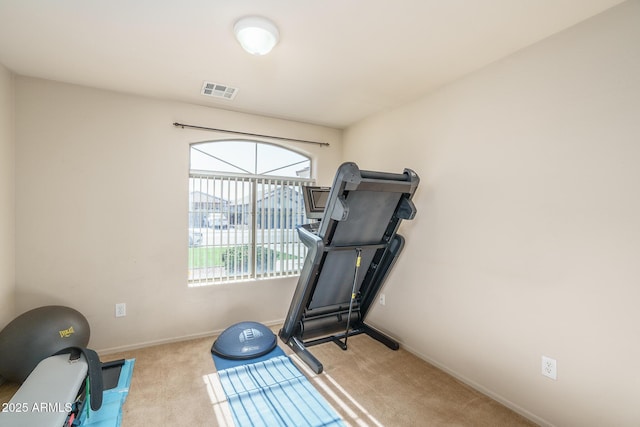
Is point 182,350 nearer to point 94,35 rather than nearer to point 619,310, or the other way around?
point 94,35

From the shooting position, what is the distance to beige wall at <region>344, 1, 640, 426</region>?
5.21 ft

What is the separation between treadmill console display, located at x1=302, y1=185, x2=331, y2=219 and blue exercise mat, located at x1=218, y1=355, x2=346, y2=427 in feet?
4.31

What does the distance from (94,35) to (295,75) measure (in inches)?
53.1

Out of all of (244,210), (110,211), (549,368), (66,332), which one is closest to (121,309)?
(66,332)

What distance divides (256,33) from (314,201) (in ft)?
4.44

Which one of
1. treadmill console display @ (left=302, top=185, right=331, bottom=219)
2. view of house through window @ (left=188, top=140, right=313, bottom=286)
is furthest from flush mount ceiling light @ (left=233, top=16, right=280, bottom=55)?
view of house through window @ (left=188, top=140, right=313, bottom=286)

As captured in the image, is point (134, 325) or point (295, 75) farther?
point (134, 325)

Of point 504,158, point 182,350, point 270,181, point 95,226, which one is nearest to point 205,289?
point 182,350

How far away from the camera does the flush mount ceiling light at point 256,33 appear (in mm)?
1735

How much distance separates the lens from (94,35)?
1.91 meters

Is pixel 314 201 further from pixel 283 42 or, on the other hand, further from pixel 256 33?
pixel 256 33

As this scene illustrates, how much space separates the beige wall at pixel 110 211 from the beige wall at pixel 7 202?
5 cm

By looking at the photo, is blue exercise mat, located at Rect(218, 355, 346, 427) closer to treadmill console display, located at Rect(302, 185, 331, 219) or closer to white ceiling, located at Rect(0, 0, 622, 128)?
treadmill console display, located at Rect(302, 185, 331, 219)

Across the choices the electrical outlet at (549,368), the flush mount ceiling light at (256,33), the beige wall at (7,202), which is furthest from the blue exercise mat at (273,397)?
the flush mount ceiling light at (256,33)
